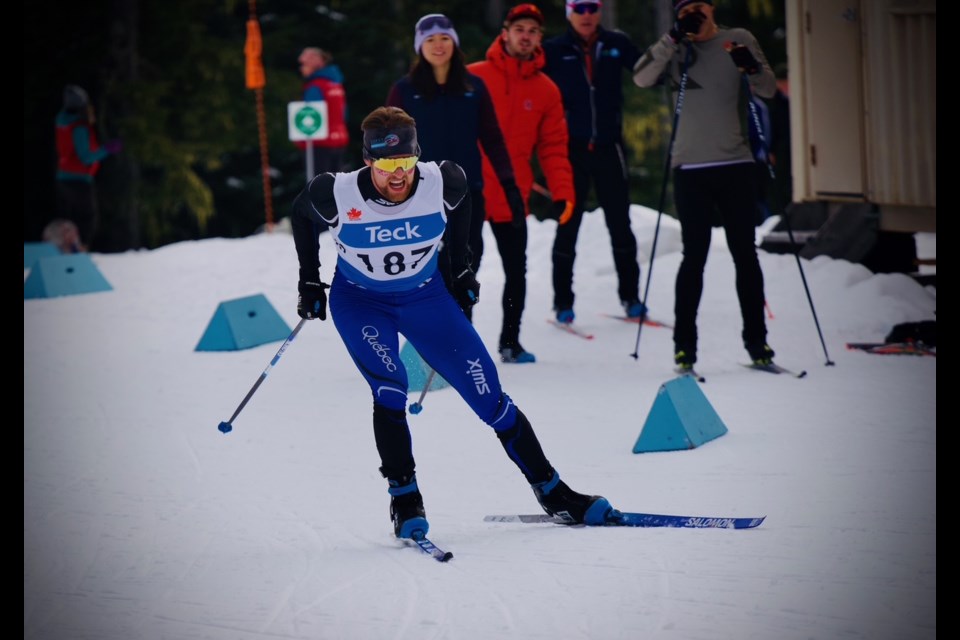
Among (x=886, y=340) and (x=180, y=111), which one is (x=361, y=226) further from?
(x=180, y=111)

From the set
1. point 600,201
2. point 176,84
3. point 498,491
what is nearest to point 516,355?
point 600,201

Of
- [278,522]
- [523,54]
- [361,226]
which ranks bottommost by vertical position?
[278,522]

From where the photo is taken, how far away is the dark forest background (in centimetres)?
1820

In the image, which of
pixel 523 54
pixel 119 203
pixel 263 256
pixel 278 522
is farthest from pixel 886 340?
pixel 119 203

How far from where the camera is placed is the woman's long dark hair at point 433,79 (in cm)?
773

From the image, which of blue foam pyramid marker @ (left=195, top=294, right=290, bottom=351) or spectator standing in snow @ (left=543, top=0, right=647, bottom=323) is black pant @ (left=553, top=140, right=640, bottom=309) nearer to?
spectator standing in snow @ (left=543, top=0, right=647, bottom=323)

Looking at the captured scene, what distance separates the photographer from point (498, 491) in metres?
5.71

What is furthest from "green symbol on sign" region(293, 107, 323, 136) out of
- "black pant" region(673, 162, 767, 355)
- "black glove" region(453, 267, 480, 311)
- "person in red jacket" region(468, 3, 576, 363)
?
"black glove" region(453, 267, 480, 311)

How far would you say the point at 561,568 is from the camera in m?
4.48

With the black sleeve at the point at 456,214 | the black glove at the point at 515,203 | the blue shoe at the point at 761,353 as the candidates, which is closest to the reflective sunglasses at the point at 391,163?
the black sleeve at the point at 456,214

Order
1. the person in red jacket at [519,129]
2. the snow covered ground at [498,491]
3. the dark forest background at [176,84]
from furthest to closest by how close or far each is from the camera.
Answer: the dark forest background at [176,84], the person in red jacket at [519,129], the snow covered ground at [498,491]

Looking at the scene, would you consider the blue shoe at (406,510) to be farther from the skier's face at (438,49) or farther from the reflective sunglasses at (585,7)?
the reflective sunglasses at (585,7)

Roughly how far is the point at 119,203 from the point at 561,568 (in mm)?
14805

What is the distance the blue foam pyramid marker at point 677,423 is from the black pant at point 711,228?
1332 millimetres
